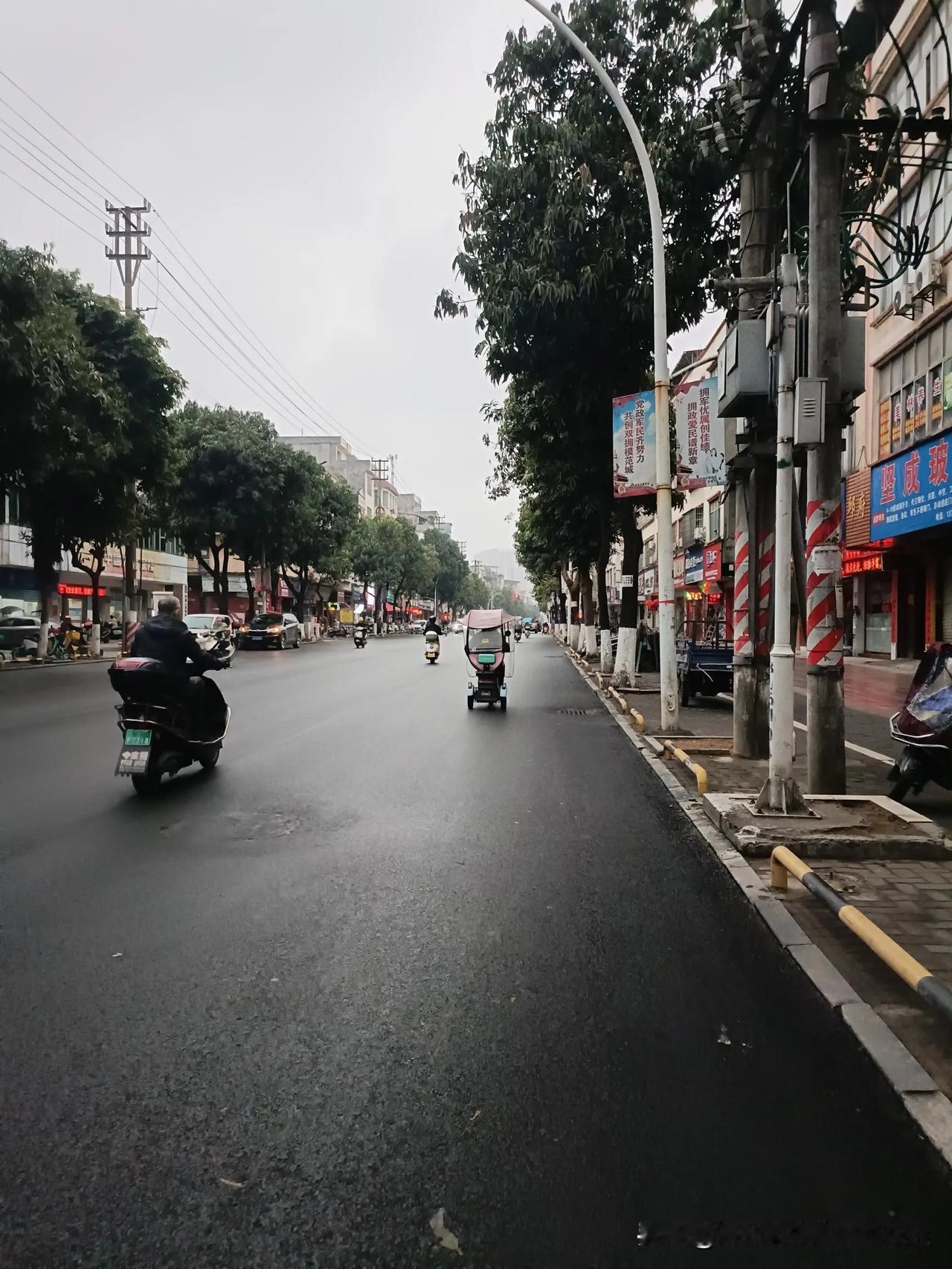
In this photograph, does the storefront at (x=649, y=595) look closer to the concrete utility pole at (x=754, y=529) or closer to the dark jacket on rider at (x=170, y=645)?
the concrete utility pole at (x=754, y=529)

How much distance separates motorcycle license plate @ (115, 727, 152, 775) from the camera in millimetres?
7809

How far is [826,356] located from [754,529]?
2.96m

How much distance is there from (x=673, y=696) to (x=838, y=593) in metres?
5.16

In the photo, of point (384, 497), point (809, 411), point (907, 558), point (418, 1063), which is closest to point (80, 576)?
point (907, 558)

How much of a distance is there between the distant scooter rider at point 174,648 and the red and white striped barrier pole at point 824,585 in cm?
512

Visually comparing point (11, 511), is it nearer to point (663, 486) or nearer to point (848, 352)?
point (663, 486)

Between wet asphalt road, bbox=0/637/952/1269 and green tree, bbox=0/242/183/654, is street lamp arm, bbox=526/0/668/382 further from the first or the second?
green tree, bbox=0/242/183/654

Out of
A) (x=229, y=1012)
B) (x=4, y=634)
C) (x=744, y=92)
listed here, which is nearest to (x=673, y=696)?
(x=744, y=92)

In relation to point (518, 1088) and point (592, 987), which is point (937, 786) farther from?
point (518, 1088)

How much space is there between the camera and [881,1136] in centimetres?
282

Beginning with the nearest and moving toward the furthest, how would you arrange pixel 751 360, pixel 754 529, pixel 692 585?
pixel 751 360 < pixel 754 529 < pixel 692 585

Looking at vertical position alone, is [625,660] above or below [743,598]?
below

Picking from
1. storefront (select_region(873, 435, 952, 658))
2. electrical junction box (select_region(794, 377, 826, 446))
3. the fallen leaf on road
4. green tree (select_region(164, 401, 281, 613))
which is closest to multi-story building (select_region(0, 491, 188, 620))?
green tree (select_region(164, 401, 281, 613))

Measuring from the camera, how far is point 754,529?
9.74 meters
